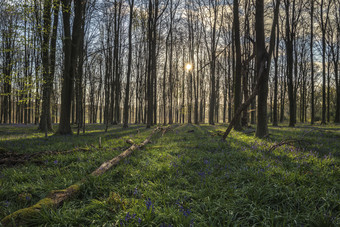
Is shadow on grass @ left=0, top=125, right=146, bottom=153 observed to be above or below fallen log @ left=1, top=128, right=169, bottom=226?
below

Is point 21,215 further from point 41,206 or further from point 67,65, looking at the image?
point 67,65

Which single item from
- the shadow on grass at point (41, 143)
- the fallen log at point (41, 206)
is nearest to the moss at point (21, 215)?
the fallen log at point (41, 206)

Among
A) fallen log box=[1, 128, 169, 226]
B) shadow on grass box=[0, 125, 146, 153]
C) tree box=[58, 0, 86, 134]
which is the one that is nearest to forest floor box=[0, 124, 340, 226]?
fallen log box=[1, 128, 169, 226]

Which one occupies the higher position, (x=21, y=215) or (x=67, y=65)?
(x=67, y=65)

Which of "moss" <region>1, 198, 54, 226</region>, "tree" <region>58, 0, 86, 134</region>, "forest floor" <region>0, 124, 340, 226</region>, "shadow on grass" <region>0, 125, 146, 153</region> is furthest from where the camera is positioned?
"tree" <region>58, 0, 86, 134</region>

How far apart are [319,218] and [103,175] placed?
3662mm

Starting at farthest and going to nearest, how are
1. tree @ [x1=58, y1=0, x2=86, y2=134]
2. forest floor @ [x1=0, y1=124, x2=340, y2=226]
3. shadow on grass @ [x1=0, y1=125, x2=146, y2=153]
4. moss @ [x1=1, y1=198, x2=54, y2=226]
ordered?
tree @ [x1=58, y1=0, x2=86, y2=134] → shadow on grass @ [x1=0, y1=125, x2=146, y2=153] → forest floor @ [x1=0, y1=124, x2=340, y2=226] → moss @ [x1=1, y1=198, x2=54, y2=226]

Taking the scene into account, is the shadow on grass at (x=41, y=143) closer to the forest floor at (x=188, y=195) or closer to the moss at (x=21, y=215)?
the forest floor at (x=188, y=195)

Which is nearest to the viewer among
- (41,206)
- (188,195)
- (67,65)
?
(41,206)

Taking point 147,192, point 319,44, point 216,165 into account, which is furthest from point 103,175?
point 319,44

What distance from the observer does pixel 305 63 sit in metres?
35.1

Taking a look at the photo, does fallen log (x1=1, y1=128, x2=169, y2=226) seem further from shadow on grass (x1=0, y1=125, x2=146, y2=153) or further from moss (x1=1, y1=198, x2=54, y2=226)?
shadow on grass (x1=0, y1=125, x2=146, y2=153)

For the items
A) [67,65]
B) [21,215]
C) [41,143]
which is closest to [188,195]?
[21,215]

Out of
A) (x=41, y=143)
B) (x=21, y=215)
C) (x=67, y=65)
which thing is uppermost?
(x=67, y=65)
